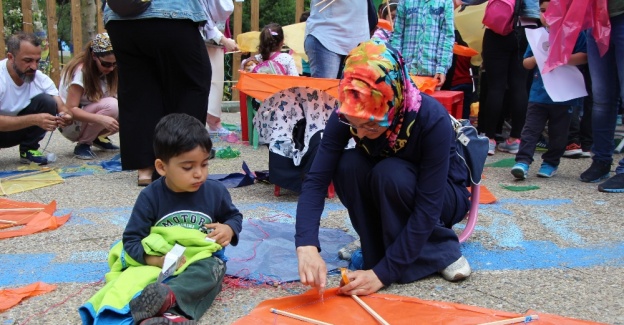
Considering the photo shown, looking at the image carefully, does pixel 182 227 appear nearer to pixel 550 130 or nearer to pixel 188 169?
pixel 188 169

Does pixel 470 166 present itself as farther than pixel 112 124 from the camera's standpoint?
No

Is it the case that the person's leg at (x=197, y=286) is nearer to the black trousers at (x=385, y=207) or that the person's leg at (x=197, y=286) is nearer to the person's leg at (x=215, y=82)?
the black trousers at (x=385, y=207)

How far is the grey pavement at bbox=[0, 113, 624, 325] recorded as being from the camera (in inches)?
82.5

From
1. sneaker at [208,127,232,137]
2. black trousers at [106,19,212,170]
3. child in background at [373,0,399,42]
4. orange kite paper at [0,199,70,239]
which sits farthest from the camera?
sneaker at [208,127,232,137]

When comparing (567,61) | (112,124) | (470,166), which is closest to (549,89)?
(567,61)

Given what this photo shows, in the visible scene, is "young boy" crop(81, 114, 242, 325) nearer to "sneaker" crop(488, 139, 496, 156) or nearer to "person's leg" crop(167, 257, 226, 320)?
"person's leg" crop(167, 257, 226, 320)

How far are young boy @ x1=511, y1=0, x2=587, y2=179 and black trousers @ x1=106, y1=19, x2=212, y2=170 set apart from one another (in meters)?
2.08

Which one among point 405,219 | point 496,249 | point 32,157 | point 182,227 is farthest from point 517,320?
point 32,157

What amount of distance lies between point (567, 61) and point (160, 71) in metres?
2.47

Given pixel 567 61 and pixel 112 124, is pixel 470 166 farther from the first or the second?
pixel 112 124

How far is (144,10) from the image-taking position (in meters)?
3.33

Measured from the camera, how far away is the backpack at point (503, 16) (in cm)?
468

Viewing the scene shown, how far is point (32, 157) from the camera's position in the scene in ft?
15.1

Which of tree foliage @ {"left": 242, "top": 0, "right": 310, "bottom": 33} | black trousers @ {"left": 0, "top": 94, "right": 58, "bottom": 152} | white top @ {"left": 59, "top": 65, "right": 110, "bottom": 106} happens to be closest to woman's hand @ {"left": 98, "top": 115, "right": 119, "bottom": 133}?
white top @ {"left": 59, "top": 65, "right": 110, "bottom": 106}
